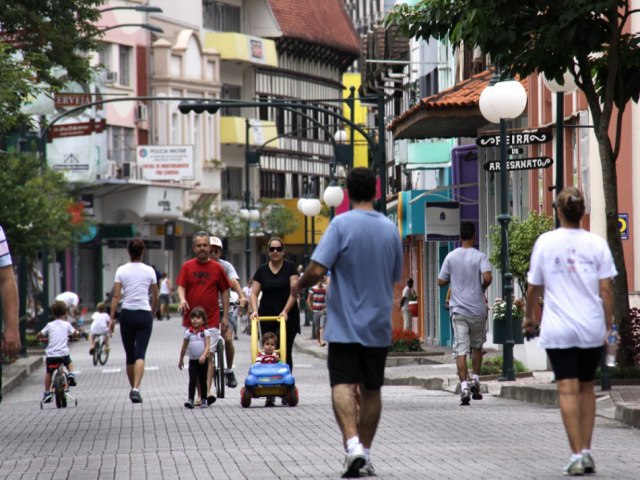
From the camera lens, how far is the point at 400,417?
18.1m

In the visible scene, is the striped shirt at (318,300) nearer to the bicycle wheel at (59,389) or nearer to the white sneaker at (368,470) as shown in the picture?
the bicycle wheel at (59,389)

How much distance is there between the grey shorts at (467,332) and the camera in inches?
791

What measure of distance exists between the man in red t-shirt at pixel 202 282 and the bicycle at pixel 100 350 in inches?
806

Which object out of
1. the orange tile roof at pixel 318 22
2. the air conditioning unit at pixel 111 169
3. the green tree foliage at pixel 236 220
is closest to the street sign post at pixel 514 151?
the air conditioning unit at pixel 111 169

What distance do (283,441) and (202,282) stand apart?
16.9 feet

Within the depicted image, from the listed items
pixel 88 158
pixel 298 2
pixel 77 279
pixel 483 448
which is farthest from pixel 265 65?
pixel 483 448

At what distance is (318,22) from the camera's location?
111688 mm

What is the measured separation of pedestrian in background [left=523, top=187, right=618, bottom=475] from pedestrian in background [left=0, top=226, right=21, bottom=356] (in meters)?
3.28

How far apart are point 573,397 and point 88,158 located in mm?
60546

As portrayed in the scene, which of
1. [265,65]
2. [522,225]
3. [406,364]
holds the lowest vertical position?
[406,364]

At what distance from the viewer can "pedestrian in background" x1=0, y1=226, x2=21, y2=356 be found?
395 inches

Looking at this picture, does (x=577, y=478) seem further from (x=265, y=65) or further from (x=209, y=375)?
(x=265, y=65)

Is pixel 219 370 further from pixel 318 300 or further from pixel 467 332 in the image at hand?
pixel 318 300

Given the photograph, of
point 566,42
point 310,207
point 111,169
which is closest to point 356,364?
point 566,42
